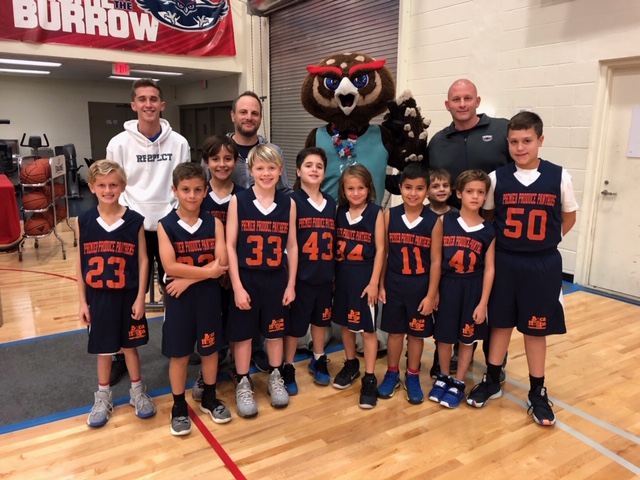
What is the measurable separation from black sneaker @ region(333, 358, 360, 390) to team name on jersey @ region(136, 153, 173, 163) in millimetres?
1376

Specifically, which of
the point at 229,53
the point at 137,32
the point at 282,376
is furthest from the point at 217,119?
the point at 282,376

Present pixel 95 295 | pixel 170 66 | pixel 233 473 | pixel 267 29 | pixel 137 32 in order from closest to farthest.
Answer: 1. pixel 233 473
2. pixel 95 295
3. pixel 137 32
4. pixel 170 66
5. pixel 267 29

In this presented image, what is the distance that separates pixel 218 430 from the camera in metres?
2.17

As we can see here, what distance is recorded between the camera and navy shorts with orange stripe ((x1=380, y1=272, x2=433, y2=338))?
2.31 metres

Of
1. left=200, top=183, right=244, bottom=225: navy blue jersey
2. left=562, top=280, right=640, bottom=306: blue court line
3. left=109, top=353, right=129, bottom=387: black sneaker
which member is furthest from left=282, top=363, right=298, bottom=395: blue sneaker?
left=562, top=280, right=640, bottom=306: blue court line

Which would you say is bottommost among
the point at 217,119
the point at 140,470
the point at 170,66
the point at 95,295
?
the point at 140,470

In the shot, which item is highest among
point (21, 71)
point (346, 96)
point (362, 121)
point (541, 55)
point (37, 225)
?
point (21, 71)

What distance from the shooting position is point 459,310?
229 centimetres

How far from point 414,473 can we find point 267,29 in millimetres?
7664

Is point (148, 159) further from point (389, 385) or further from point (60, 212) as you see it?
point (60, 212)

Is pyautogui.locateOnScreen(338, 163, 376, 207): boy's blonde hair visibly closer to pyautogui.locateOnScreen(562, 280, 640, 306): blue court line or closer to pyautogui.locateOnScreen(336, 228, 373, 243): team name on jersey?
pyautogui.locateOnScreen(336, 228, 373, 243): team name on jersey

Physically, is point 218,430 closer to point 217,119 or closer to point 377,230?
point 377,230

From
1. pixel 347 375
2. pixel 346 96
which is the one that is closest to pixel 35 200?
pixel 346 96

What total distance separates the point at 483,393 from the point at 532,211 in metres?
0.90
